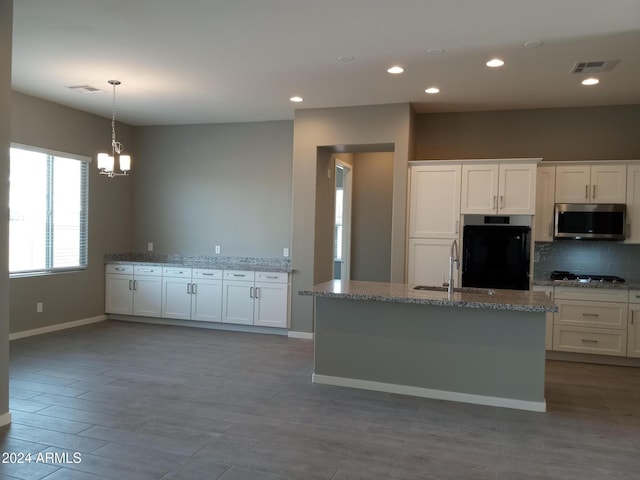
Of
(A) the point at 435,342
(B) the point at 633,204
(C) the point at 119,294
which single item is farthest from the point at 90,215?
(B) the point at 633,204

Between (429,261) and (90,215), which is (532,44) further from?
(90,215)

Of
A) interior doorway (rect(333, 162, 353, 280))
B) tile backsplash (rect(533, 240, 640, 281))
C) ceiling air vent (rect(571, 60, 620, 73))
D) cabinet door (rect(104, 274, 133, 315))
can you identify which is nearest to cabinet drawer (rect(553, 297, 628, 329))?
tile backsplash (rect(533, 240, 640, 281))

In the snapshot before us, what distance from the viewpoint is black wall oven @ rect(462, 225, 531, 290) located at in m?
5.49

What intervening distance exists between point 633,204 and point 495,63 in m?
2.46

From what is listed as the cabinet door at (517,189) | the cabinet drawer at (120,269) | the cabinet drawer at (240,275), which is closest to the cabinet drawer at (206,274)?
the cabinet drawer at (240,275)

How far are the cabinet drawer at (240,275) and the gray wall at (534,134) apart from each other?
274 centimetres

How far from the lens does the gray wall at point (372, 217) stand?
24.5 feet

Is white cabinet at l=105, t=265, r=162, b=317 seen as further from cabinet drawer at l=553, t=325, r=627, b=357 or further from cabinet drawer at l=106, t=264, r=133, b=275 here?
cabinet drawer at l=553, t=325, r=627, b=357

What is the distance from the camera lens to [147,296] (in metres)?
7.03

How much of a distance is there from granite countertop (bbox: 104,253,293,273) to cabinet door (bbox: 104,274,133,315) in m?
0.25

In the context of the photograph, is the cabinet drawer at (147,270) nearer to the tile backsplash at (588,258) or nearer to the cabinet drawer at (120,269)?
the cabinet drawer at (120,269)

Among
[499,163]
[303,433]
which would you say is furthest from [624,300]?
[303,433]

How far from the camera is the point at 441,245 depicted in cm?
573

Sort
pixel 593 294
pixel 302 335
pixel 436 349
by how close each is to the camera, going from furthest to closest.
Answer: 1. pixel 302 335
2. pixel 593 294
3. pixel 436 349
